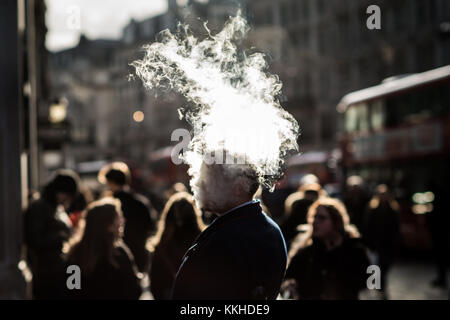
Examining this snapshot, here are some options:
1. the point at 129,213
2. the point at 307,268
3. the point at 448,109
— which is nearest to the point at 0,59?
the point at 129,213

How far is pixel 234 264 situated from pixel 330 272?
2570 millimetres

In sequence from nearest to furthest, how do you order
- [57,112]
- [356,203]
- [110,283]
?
[110,283]
[356,203]
[57,112]

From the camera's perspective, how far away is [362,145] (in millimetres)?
19703

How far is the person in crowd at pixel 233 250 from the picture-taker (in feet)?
8.50

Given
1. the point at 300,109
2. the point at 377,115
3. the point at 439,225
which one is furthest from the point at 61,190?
the point at 300,109

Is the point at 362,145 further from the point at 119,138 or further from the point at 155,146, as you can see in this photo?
the point at 119,138

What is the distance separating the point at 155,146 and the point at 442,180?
2334 inches

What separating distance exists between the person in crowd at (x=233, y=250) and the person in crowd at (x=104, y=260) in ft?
6.27

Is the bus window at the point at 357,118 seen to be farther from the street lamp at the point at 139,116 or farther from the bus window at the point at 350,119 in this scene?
the street lamp at the point at 139,116

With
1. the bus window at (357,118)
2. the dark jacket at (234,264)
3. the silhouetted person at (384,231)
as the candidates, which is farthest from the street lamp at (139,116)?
the dark jacket at (234,264)

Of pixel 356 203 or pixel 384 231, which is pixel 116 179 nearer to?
pixel 384 231

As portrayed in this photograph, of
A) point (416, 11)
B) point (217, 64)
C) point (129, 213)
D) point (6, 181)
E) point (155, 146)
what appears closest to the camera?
point (217, 64)

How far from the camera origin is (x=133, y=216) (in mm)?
7055

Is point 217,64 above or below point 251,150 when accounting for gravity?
above
